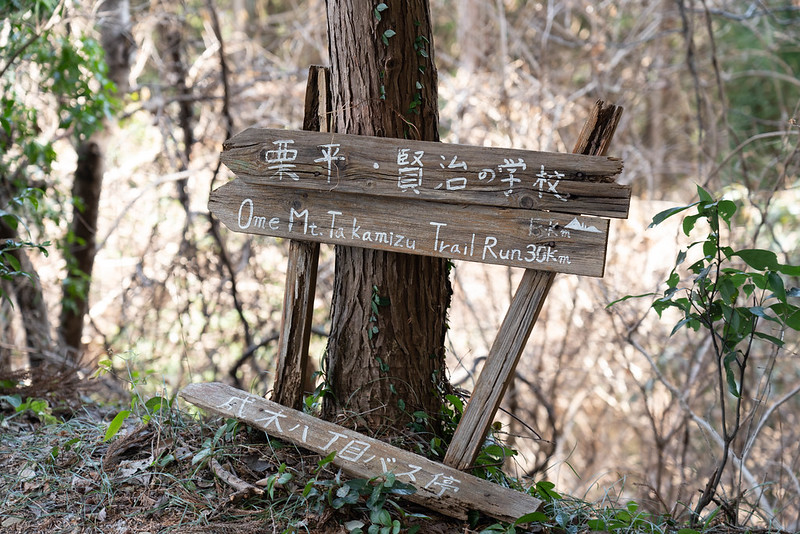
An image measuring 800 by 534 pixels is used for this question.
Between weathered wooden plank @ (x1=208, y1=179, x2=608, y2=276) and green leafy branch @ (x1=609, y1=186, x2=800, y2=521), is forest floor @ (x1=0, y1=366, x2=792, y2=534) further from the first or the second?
weathered wooden plank @ (x1=208, y1=179, x2=608, y2=276)

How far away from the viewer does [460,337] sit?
709 cm

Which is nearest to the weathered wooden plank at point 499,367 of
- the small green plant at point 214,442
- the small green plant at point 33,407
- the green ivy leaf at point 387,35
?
the small green plant at point 214,442

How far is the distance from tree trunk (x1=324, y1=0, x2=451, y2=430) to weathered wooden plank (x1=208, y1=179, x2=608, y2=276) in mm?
205

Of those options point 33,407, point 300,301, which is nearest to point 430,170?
point 300,301

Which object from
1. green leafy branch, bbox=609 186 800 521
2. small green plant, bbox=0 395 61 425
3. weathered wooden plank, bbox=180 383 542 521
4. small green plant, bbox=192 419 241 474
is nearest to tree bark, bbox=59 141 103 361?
small green plant, bbox=0 395 61 425

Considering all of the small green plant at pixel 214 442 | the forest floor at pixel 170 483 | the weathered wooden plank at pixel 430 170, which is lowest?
the forest floor at pixel 170 483

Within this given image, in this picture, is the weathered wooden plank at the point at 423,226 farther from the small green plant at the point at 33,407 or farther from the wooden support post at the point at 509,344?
the small green plant at the point at 33,407

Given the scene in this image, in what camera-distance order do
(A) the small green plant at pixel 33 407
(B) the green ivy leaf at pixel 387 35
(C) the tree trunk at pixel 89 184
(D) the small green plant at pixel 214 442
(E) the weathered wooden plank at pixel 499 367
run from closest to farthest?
(E) the weathered wooden plank at pixel 499 367 < (B) the green ivy leaf at pixel 387 35 < (D) the small green plant at pixel 214 442 < (A) the small green plant at pixel 33 407 < (C) the tree trunk at pixel 89 184

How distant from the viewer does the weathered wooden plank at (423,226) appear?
2041mm

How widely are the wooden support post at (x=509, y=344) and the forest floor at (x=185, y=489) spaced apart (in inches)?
11.0

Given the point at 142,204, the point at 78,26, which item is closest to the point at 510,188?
the point at 78,26

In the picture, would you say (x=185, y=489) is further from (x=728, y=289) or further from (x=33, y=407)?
(x=728, y=289)

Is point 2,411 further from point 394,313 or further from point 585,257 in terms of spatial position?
point 585,257

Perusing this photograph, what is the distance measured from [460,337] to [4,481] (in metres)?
5.11
